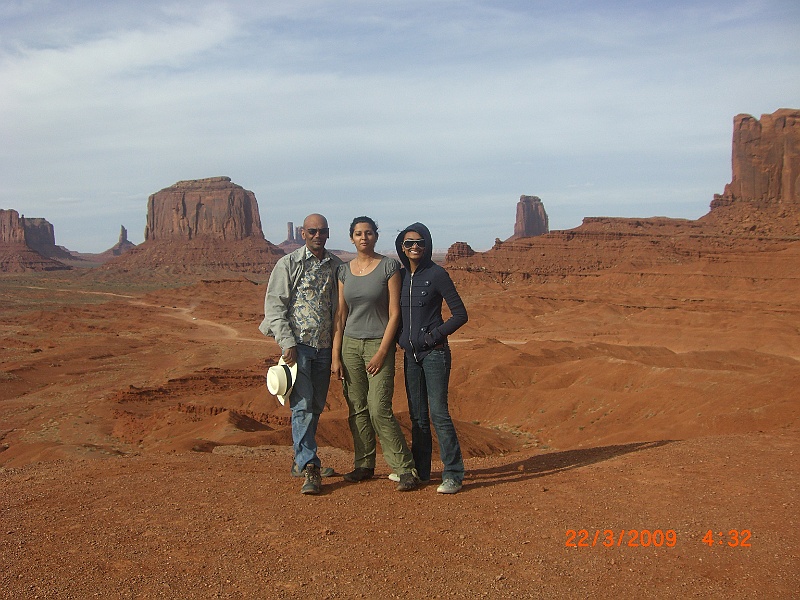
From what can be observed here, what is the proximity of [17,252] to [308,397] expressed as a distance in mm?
151295

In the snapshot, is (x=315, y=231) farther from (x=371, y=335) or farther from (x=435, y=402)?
(x=435, y=402)

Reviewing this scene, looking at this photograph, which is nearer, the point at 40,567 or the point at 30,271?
the point at 40,567

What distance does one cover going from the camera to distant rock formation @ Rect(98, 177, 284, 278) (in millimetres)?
127250

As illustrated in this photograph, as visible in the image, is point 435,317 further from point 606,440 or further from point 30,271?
point 30,271

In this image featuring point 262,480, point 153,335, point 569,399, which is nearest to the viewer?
point 262,480

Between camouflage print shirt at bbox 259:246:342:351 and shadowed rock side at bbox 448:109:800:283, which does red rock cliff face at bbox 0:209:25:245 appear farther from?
camouflage print shirt at bbox 259:246:342:351

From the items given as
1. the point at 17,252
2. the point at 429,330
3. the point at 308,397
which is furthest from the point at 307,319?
the point at 17,252

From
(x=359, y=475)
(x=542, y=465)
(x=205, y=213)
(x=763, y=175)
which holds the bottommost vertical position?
(x=542, y=465)

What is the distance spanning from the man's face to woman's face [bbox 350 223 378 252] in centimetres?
26

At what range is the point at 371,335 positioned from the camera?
603 cm

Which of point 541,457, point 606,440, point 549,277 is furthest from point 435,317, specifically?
point 549,277

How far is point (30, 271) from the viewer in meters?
130

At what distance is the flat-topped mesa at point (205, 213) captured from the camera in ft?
446

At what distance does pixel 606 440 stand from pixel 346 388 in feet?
33.4
